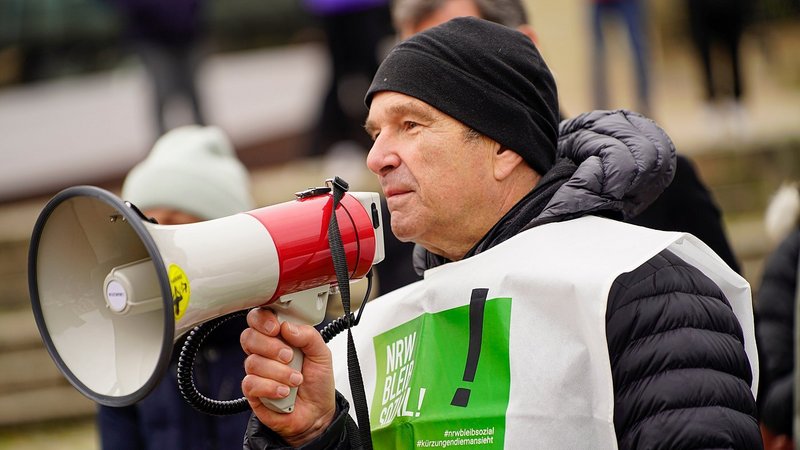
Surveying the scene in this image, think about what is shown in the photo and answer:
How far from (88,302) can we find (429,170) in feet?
2.29

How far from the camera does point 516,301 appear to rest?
7.68 feet

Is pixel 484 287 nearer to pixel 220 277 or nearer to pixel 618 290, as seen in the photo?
pixel 618 290

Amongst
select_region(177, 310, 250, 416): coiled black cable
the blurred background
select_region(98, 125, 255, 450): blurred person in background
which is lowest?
the blurred background

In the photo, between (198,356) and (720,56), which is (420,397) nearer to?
(198,356)

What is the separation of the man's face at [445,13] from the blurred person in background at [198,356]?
0.76 m

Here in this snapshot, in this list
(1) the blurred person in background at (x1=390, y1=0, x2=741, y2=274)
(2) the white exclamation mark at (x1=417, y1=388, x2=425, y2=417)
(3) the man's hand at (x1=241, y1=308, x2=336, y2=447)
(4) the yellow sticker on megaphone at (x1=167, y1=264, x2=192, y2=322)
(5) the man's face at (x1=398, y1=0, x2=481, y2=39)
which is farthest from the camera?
(5) the man's face at (x1=398, y1=0, x2=481, y2=39)

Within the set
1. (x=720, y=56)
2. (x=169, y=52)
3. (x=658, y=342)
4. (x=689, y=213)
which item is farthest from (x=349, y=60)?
(x=658, y=342)

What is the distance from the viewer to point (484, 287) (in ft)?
7.89

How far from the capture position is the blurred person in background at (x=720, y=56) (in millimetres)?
8828

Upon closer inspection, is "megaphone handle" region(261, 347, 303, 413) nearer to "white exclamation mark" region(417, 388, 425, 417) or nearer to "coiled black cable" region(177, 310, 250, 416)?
"coiled black cable" region(177, 310, 250, 416)

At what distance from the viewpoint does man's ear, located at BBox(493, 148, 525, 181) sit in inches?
99.7

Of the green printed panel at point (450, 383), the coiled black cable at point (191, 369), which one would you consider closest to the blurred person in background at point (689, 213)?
the green printed panel at point (450, 383)

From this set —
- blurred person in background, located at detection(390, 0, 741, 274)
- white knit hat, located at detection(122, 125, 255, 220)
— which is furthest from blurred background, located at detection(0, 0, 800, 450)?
blurred person in background, located at detection(390, 0, 741, 274)

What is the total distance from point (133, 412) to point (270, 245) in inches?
61.8
